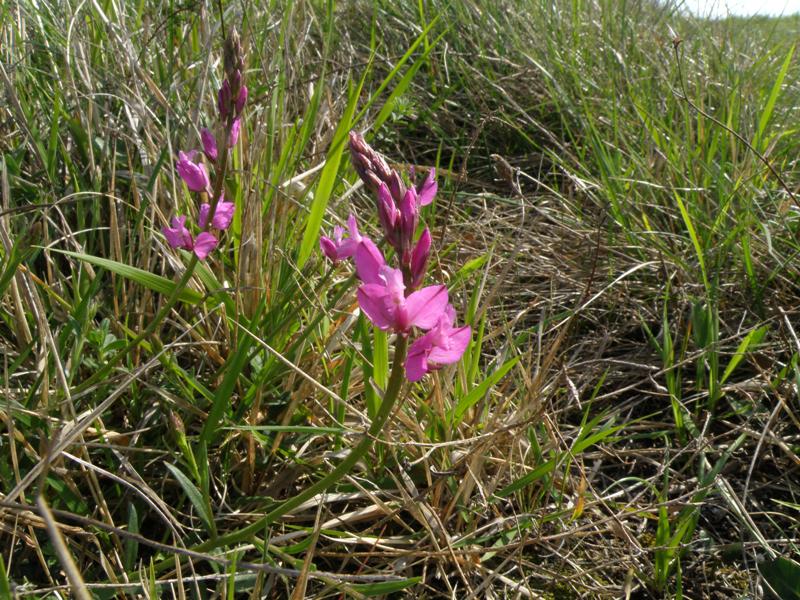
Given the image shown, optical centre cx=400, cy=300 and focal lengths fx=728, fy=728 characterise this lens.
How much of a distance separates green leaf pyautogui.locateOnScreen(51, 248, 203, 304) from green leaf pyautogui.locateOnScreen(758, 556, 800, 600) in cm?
126

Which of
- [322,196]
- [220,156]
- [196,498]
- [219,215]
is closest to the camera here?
[196,498]

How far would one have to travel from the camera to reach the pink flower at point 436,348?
958 mm

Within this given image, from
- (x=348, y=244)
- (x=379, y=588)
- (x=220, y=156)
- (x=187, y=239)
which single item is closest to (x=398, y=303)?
(x=348, y=244)

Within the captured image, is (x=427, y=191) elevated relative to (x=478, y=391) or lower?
elevated

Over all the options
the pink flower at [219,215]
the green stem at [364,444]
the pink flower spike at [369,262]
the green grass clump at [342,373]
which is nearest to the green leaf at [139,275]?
the green grass clump at [342,373]

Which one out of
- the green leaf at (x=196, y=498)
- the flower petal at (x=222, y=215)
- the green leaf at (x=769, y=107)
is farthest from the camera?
the green leaf at (x=769, y=107)

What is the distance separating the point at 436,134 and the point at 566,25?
42.7 inches

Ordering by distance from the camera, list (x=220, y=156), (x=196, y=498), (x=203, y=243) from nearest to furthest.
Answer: (x=196, y=498) < (x=220, y=156) < (x=203, y=243)

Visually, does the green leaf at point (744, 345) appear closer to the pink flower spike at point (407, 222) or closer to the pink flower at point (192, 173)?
the pink flower spike at point (407, 222)

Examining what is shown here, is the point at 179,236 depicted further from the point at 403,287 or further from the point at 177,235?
the point at 403,287

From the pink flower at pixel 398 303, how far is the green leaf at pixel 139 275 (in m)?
0.71

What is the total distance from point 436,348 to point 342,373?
84cm

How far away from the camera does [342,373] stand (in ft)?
5.87

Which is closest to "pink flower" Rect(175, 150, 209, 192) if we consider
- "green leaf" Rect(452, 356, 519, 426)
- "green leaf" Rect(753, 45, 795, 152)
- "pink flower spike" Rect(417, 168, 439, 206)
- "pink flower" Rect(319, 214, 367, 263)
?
"pink flower" Rect(319, 214, 367, 263)
